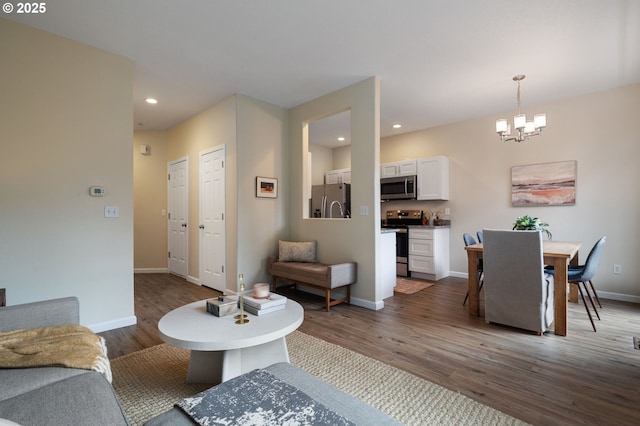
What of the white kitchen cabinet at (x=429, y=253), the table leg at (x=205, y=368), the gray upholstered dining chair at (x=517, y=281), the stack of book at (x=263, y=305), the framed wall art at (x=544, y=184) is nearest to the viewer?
the table leg at (x=205, y=368)

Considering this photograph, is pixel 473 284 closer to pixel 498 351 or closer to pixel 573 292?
pixel 498 351

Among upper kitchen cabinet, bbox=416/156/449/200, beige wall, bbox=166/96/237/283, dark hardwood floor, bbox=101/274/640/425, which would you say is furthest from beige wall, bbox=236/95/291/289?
upper kitchen cabinet, bbox=416/156/449/200

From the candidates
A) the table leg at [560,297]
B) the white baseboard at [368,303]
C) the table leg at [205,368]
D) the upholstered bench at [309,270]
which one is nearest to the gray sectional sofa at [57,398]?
Result: the table leg at [205,368]

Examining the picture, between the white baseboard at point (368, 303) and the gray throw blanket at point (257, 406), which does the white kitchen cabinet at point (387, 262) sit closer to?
the white baseboard at point (368, 303)

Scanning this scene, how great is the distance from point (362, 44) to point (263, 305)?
2.56 meters

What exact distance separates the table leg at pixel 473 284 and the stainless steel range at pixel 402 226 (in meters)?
1.98

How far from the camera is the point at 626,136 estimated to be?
151 inches

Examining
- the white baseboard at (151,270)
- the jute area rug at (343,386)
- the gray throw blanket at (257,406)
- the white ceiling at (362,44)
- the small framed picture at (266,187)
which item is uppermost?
the white ceiling at (362,44)

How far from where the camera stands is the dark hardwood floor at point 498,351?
178 cm

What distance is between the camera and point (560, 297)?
2.72 m

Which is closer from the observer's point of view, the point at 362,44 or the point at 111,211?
the point at 362,44

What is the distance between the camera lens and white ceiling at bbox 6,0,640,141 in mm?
2416

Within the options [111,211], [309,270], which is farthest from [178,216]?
[309,270]

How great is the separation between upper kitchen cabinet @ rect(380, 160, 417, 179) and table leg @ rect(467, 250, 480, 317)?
8.79 feet
